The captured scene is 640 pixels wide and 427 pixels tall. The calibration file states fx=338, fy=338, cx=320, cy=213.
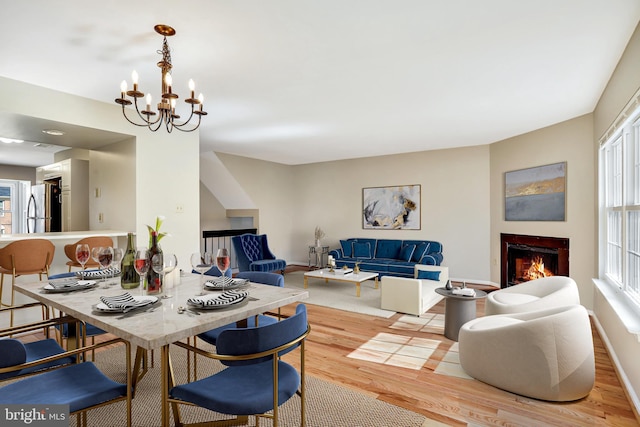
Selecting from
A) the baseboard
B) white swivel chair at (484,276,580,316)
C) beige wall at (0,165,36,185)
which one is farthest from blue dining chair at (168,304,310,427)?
beige wall at (0,165,36,185)

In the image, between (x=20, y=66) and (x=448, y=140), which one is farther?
(x=448, y=140)

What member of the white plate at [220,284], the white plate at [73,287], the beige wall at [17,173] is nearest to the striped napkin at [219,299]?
the white plate at [220,284]

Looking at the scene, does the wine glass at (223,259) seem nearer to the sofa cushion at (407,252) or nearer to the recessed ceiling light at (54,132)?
the recessed ceiling light at (54,132)

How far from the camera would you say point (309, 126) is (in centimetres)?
494

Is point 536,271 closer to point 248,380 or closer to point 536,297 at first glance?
point 536,297

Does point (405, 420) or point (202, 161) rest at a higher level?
point (202, 161)

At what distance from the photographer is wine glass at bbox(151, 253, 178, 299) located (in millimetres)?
1803

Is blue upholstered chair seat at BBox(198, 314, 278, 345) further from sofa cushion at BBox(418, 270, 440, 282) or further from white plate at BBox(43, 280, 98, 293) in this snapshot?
sofa cushion at BBox(418, 270, 440, 282)

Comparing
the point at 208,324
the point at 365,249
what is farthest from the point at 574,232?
the point at 208,324

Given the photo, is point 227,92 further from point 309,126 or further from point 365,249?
point 365,249

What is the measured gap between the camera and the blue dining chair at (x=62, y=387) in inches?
52.6

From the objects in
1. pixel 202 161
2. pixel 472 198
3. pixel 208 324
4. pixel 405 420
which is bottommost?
pixel 405 420

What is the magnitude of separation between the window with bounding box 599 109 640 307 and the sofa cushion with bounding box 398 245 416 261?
3.17 m

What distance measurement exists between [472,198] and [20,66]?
21.3 feet
